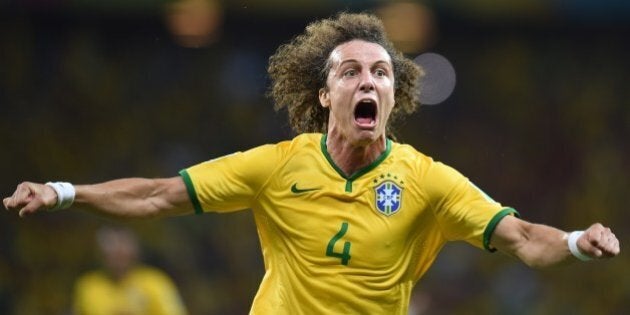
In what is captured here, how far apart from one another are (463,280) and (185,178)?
24.9ft

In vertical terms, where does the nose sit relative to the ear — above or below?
above

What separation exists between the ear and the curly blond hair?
5cm

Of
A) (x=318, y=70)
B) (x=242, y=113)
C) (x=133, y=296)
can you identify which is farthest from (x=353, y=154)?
(x=242, y=113)

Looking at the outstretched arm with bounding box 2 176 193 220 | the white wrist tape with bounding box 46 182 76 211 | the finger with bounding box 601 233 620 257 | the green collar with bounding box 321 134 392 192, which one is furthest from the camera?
the green collar with bounding box 321 134 392 192

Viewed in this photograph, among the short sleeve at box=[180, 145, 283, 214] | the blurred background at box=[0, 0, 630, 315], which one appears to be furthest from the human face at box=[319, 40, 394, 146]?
the blurred background at box=[0, 0, 630, 315]

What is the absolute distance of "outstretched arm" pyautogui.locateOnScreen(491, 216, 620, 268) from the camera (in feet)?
13.9

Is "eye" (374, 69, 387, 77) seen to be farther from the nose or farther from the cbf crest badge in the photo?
the cbf crest badge

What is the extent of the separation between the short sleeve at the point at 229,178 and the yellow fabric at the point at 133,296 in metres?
4.65

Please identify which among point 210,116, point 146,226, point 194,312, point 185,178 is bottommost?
point 194,312

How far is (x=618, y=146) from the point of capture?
13172mm

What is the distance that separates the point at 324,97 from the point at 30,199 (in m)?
1.57

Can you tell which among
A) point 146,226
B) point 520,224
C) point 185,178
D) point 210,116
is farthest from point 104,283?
point 520,224

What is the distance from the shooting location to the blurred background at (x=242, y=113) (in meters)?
12.3

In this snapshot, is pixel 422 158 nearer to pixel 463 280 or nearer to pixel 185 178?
pixel 185 178
